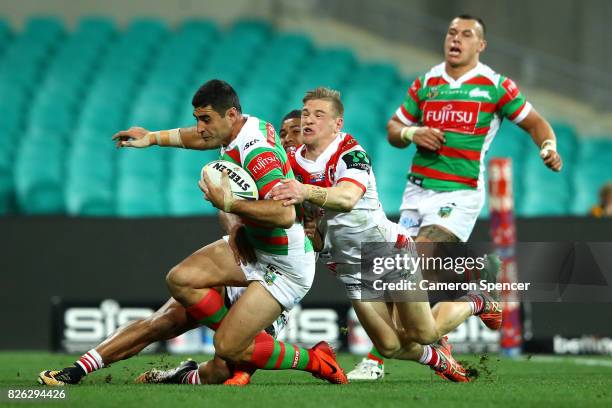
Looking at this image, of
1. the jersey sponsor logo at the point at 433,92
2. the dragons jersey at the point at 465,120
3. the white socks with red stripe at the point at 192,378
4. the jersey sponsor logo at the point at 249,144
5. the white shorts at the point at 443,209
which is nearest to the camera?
the jersey sponsor logo at the point at 249,144

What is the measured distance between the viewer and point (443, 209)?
825 cm

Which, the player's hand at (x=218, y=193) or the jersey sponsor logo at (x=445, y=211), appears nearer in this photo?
the player's hand at (x=218, y=193)

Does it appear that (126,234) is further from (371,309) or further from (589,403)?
(589,403)

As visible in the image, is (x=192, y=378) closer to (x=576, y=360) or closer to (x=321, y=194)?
(x=321, y=194)

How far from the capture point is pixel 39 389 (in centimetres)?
664

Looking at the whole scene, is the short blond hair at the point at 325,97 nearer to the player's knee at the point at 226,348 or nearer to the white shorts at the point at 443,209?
the white shorts at the point at 443,209

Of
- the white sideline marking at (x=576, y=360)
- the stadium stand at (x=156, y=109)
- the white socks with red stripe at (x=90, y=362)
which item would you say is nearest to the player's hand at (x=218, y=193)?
the white socks with red stripe at (x=90, y=362)

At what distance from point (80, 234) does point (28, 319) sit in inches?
41.5

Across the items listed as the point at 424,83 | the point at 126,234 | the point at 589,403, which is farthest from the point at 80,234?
the point at 589,403

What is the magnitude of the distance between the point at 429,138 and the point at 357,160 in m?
1.29

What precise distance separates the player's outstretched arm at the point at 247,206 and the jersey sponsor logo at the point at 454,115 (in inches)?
83.1

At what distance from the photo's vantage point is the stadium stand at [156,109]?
13.9 m

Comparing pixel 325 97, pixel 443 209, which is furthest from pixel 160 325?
pixel 443 209

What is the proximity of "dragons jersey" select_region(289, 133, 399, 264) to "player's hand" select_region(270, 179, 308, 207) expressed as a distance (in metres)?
0.55
